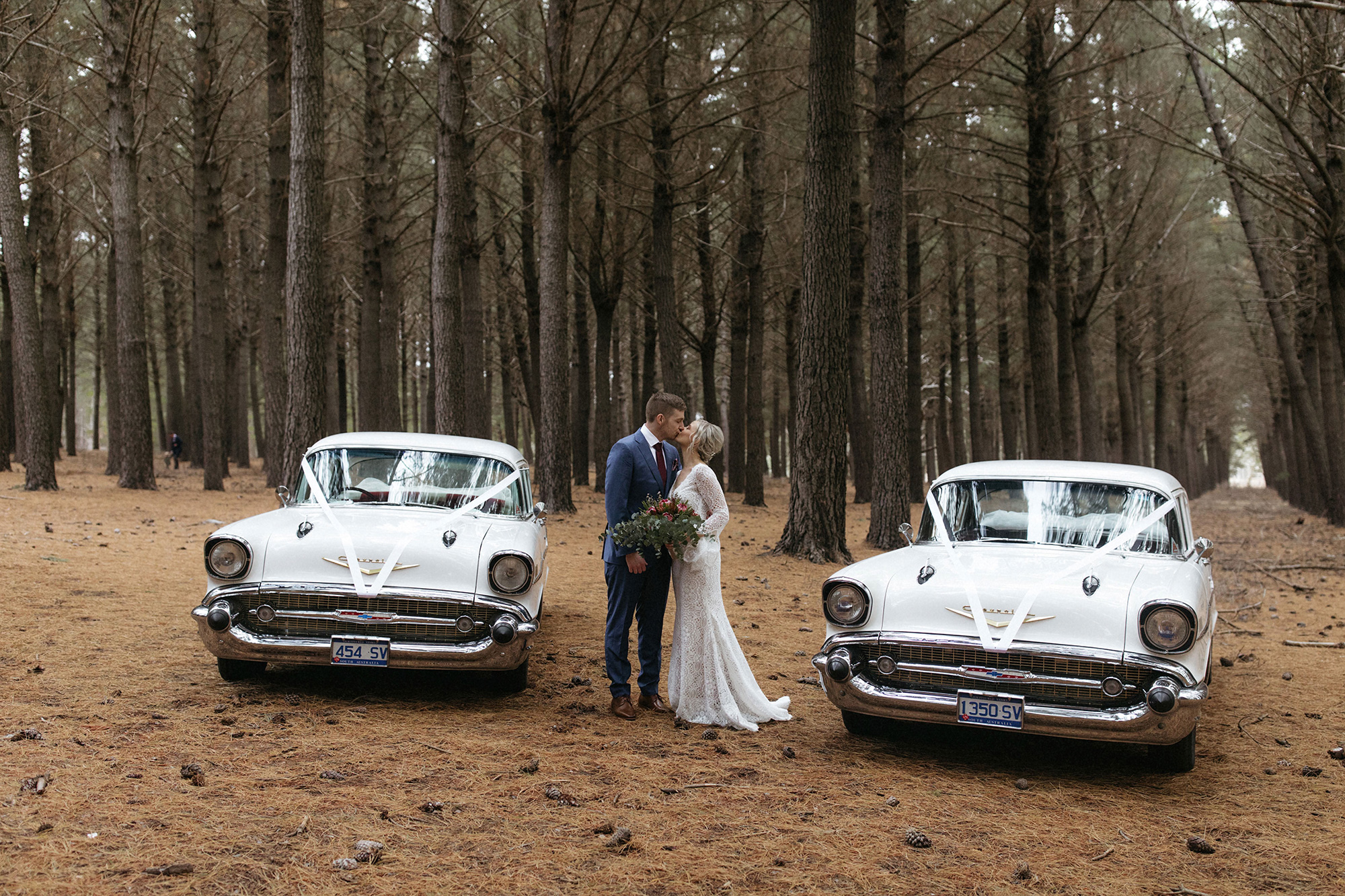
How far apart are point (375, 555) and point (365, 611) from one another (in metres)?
0.37

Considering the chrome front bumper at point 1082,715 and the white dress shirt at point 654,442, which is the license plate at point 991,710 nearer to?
the chrome front bumper at point 1082,715

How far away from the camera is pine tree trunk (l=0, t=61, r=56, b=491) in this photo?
Answer: 1659 cm

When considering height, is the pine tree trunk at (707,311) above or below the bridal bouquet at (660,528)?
above

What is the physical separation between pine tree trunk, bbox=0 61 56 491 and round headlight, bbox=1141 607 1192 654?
56.8 ft

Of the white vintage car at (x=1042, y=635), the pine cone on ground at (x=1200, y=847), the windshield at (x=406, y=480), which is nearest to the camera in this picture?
the pine cone on ground at (x=1200, y=847)

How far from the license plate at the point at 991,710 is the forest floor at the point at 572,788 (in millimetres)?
327

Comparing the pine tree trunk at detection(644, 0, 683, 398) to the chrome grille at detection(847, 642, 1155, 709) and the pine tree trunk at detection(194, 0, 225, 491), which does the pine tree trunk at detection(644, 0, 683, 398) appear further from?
the chrome grille at detection(847, 642, 1155, 709)

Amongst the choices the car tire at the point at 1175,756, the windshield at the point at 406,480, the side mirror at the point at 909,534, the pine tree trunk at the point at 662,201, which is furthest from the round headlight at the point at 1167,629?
the pine tree trunk at the point at 662,201

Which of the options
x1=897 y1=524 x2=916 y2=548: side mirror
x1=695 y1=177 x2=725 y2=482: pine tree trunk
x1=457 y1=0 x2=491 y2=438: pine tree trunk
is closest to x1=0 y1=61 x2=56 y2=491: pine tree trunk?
x1=457 y1=0 x2=491 y2=438: pine tree trunk

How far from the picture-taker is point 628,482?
6203 millimetres

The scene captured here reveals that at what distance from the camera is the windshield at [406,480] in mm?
7320

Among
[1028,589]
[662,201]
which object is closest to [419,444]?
[1028,589]

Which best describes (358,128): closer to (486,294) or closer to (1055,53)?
(486,294)

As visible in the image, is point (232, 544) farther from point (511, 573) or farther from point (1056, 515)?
point (1056, 515)
